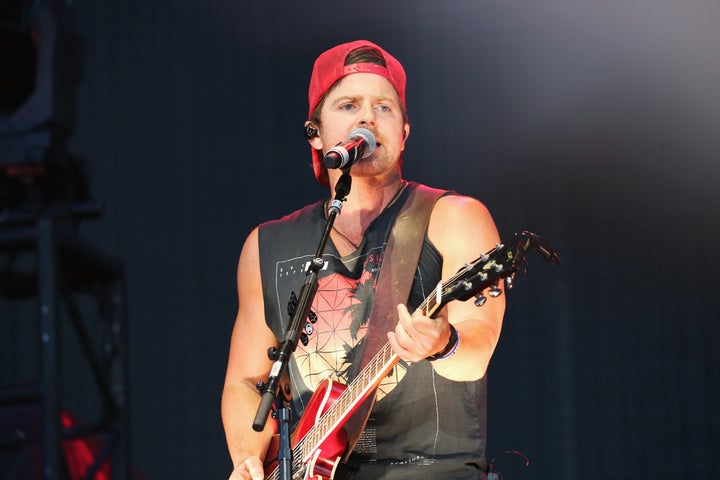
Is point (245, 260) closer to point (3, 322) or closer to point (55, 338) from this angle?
point (55, 338)

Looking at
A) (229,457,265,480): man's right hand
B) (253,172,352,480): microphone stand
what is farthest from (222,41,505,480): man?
(253,172,352,480): microphone stand

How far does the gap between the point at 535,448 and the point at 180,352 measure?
1.96 m

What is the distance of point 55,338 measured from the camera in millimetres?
4969

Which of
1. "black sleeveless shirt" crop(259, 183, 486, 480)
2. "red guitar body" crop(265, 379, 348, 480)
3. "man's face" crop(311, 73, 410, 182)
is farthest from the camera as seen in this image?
"man's face" crop(311, 73, 410, 182)

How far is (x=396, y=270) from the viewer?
2914mm

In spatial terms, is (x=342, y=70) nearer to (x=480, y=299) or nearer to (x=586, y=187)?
(x=480, y=299)

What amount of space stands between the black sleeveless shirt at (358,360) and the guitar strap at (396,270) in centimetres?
3

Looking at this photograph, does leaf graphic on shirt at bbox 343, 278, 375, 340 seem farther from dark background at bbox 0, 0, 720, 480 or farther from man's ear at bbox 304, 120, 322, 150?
dark background at bbox 0, 0, 720, 480

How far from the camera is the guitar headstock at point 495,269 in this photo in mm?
2324

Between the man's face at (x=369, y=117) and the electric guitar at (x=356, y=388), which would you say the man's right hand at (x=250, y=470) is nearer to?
the electric guitar at (x=356, y=388)

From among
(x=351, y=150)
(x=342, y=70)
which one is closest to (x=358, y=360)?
(x=351, y=150)

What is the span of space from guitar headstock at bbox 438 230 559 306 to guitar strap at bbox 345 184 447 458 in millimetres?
491

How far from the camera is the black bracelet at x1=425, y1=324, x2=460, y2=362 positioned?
242cm

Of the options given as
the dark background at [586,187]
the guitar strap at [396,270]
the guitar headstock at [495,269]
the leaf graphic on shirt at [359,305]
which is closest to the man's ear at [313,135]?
the guitar strap at [396,270]
